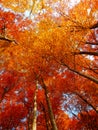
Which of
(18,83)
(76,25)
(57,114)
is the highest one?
(76,25)

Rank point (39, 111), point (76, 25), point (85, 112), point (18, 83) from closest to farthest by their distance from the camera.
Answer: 1. point (76, 25)
2. point (18, 83)
3. point (85, 112)
4. point (39, 111)

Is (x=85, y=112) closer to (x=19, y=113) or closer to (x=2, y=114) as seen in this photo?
(x=19, y=113)

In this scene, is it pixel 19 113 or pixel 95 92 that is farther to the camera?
pixel 19 113

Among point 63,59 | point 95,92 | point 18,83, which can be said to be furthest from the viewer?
point 18,83

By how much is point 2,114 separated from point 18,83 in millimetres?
9980

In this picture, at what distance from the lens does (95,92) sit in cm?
2150

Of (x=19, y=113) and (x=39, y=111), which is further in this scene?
(x=19, y=113)

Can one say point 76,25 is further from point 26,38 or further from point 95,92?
point 95,92

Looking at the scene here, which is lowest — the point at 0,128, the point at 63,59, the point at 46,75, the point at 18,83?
the point at 0,128

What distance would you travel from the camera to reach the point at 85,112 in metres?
26.8

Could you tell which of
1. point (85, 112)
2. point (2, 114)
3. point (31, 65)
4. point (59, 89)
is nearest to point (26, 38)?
point (31, 65)

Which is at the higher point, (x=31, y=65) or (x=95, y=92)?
(x=31, y=65)

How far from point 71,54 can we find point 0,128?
20934 millimetres

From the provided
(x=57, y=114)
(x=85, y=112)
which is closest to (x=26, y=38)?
(x=85, y=112)
